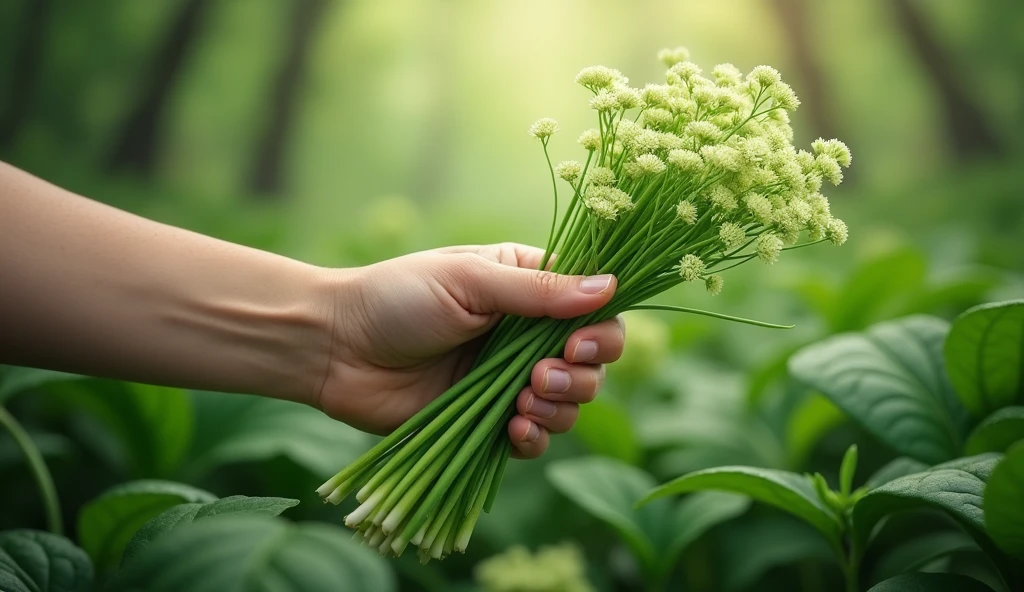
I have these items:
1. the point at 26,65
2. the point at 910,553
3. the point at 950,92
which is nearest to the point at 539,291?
the point at 910,553

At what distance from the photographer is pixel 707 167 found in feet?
2.43

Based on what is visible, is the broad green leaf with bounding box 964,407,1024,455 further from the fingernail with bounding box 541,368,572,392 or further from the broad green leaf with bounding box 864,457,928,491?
the fingernail with bounding box 541,368,572,392

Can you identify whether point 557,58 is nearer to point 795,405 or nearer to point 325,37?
point 325,37

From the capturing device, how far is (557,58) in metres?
3.95

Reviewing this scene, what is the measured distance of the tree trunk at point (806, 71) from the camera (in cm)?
394

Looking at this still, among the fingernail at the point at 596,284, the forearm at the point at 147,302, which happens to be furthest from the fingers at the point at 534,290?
the forearm at the point at 147,302

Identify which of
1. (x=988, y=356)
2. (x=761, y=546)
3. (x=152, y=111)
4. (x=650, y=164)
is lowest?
(x=761, y=546)

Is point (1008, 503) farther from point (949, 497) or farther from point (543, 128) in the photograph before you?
point (543, 128)

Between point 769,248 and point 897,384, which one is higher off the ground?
point 769,248

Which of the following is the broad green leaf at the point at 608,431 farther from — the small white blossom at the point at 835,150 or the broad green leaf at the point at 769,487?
the small white blossom at the point at 835,150

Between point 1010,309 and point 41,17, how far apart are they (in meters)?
4.51

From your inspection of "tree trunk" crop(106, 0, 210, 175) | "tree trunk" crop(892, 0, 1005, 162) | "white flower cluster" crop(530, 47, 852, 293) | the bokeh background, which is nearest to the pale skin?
"white flower cluster" crop(530, 47, 852, 293)

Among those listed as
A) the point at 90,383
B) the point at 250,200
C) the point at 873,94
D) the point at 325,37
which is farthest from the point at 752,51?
the point at 90,383

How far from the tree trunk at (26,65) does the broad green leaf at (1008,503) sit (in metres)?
4.43
